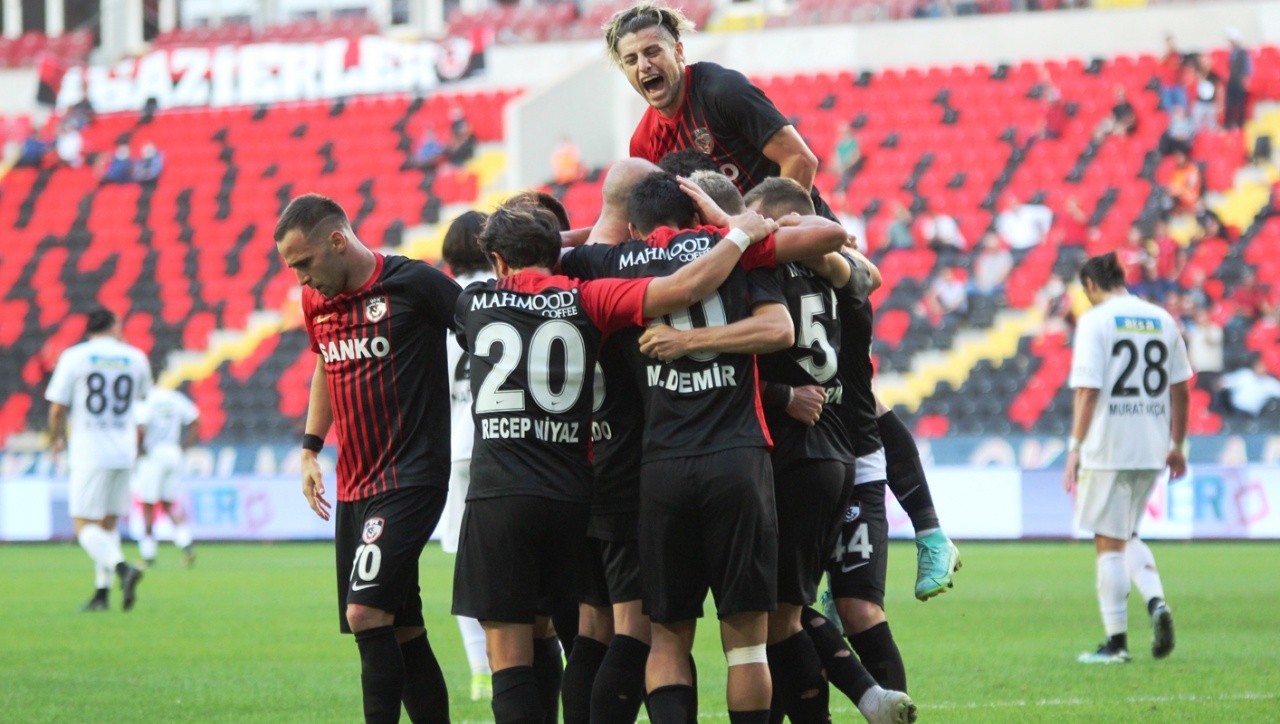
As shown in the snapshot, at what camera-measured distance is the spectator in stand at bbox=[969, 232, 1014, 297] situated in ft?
75.0

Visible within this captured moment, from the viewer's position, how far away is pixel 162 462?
1780 centimetres

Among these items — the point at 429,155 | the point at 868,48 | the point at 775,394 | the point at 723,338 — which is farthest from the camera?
the point at 429,155

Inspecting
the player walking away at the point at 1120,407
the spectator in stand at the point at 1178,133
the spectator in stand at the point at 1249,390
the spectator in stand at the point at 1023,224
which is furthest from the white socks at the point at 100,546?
the spectator in stand at the point at 1178,133

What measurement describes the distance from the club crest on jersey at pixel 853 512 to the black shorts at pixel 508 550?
1.37 m

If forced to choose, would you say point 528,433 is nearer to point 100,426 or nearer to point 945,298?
point 100,426

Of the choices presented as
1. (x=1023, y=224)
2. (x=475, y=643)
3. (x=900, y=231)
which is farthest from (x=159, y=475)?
(x=1023, y=224)

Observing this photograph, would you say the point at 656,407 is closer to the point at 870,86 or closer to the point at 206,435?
Answer: the point at 206,435

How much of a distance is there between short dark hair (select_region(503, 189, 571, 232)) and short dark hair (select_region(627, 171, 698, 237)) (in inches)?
21.6

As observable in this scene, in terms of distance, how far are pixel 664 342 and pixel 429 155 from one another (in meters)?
23.9

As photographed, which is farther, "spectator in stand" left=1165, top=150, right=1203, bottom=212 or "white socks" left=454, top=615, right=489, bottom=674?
"spectator in stand" left=1165, top=150, right=1203, bottom=212

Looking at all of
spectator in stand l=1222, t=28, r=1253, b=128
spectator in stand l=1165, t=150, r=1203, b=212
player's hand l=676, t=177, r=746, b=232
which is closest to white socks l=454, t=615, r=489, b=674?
player's hand l=676, t=177, r=746, b=232

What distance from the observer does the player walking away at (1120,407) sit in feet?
31.6

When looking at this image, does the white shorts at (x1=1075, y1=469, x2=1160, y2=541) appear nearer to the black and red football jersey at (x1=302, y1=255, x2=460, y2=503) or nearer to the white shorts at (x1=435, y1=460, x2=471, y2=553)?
the white shorts at (x1=435, y1=460, x2=471, y2=553)

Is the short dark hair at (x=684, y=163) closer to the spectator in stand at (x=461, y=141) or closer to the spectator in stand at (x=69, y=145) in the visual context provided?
the spectator in stand at (x=461, y=141)
